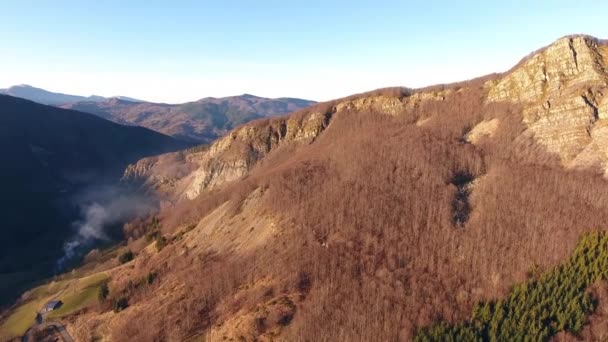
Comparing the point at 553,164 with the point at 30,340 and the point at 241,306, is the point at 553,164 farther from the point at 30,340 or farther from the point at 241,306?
the point at 30,340

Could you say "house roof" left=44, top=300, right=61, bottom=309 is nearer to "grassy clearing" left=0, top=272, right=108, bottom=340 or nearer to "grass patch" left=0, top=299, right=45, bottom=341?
"grassy clearing" left=0, top=272, right=108, bottom=340

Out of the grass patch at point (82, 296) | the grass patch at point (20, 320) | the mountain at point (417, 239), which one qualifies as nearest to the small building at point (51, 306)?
the grass patch at point (82, 296)

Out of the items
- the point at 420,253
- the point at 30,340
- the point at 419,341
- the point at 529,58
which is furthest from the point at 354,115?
the point at 30,340

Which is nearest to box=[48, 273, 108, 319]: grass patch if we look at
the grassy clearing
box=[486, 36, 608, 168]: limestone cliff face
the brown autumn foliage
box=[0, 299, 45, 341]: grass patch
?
the grassy clearing

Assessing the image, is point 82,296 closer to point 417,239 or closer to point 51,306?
point 51,306

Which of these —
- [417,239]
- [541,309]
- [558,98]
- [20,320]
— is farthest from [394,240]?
[20,320]

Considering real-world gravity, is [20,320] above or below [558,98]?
below

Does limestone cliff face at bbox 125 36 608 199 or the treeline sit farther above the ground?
limestone cliff face at bbox 125 36 608 199
